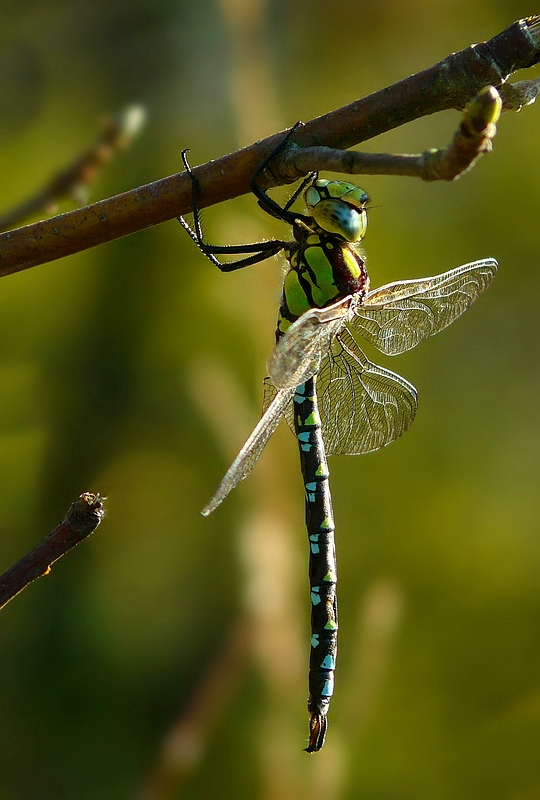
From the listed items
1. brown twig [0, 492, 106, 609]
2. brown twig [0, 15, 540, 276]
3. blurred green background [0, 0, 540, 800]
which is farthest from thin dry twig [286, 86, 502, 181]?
blurred green background [0, 0, 540, 800]

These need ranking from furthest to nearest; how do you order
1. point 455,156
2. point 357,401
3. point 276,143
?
point 357,401 < point 276,143 < point 455,156

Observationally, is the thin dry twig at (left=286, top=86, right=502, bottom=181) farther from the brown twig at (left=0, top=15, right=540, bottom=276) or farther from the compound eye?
the compound eye

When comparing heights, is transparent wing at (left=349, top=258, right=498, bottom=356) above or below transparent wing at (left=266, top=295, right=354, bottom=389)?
above

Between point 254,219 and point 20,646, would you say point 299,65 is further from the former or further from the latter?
point 20,646

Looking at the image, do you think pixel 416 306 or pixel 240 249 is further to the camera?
pixel 416 306

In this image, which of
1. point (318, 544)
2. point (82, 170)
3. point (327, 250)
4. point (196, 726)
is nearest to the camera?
point (82, 170)

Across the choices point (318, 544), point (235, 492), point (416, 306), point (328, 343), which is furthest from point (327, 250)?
point (235, 492)

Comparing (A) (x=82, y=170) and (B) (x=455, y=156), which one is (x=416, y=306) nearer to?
(A) (x=82, y=170)
